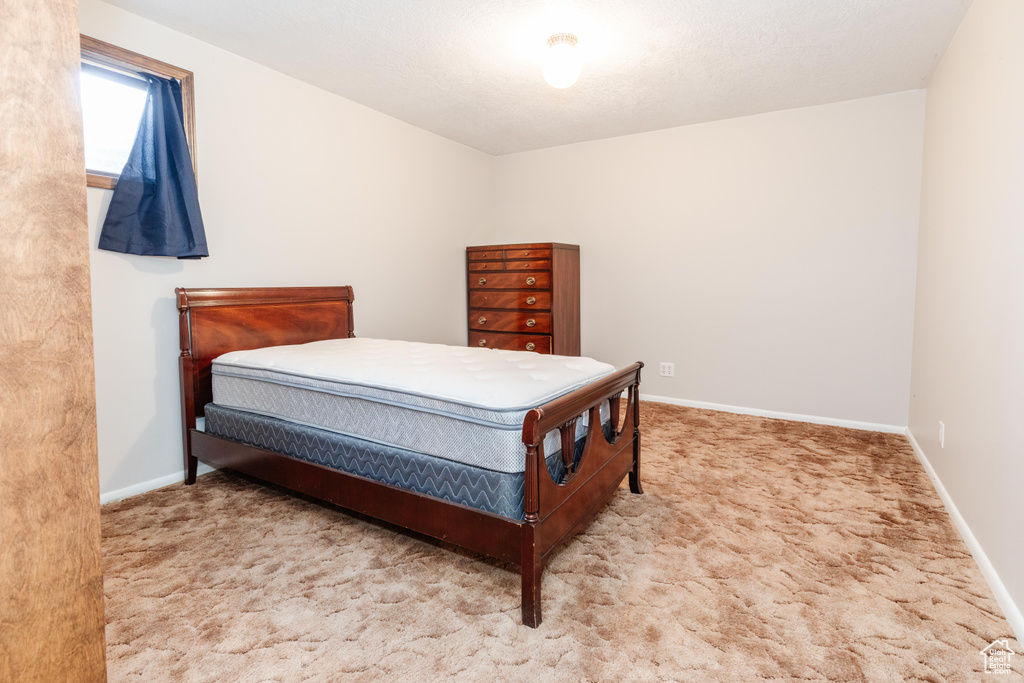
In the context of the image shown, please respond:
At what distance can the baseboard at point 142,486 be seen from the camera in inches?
99.0

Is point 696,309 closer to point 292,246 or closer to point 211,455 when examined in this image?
point 292,246

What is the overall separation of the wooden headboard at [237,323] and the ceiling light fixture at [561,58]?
1901 mm

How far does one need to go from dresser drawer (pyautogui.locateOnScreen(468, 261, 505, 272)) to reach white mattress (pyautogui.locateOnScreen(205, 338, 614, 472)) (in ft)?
6.28

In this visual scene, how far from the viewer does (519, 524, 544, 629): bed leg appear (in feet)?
5.20

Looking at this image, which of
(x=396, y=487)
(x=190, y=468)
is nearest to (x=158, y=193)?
(x=190, y=468)

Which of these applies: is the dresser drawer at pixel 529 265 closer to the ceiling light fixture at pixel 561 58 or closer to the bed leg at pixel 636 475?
the ceiling light fixture at pixel 561 58

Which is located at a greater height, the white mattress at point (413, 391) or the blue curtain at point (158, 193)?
the blue curtain at point (158, 193)

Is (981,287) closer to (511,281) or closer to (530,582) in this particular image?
(530,582)

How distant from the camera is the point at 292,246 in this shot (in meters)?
3.29

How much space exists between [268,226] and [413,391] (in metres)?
1.87

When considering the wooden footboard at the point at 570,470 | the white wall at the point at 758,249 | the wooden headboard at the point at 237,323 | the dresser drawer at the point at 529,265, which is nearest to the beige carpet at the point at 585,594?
the wooden footboard at the point at 570,470

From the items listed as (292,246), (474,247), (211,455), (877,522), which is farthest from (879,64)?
(211,455)

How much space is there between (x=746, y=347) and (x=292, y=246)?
3.38m

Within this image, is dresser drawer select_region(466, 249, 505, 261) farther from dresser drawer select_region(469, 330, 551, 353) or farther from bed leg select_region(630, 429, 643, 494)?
bed leg select_region(630, 429, 643, 494)
